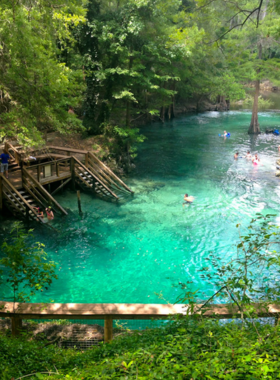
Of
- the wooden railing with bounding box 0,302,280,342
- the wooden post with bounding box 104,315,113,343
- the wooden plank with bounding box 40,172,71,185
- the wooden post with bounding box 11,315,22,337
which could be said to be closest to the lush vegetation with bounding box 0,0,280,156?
the wooden plank with bounding box 40,172,71,185

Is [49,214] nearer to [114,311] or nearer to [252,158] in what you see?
[114,311]

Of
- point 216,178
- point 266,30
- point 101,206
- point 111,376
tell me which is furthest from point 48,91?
point 266,30

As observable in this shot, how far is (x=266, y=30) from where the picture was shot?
31.3 metres

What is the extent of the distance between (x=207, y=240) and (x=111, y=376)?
11.4m

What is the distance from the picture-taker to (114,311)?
4219 mm

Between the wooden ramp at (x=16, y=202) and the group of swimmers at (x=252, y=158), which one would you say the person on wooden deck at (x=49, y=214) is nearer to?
the wooden ramp at (x=16, y=202)

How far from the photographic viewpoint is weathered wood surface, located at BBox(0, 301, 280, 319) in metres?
4.17

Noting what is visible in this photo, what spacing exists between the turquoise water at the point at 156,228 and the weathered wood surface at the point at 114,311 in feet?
20.8

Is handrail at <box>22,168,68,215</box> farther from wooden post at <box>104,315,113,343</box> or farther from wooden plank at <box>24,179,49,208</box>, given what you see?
wooden post at <box>104,315,113,343</box>

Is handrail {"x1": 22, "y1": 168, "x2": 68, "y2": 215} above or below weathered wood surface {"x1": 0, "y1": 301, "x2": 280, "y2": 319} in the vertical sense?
below

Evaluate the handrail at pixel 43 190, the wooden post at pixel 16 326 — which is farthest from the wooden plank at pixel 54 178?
the wooden post at pixel 16 326

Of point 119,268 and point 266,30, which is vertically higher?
point 266,30

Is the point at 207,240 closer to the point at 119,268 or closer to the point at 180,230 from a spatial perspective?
the point at 180,230

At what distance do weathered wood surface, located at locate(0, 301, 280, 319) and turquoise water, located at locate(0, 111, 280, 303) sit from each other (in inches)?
250
